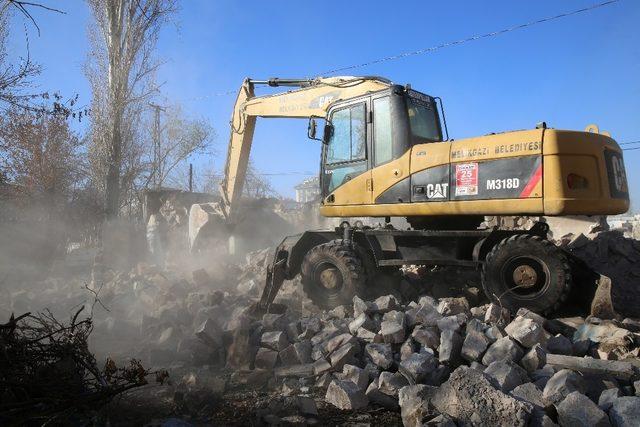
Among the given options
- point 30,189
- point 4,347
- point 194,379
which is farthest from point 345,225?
point 30,189

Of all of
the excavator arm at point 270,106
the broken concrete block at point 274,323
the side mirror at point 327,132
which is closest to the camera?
the broken concrete block at point 274,323

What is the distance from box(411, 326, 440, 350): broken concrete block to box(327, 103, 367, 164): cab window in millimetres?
2759

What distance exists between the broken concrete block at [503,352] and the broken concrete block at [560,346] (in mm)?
407

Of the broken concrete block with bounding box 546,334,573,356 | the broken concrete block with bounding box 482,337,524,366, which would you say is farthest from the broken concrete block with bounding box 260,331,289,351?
the broken concrete block with bounding box 546,334,573,356

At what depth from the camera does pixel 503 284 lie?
519 centimetres

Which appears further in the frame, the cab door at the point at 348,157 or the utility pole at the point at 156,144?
the utility pole at the point at 156,144

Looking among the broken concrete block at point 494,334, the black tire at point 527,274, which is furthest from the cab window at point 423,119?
the broken concrete block at point 494,334

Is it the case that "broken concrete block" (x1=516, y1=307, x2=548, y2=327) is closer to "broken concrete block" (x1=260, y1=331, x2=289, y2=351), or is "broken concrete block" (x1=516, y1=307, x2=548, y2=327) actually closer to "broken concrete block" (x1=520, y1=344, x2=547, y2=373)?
"broken concrete block" (x1=520, y1=344, x2=547, y2=373)

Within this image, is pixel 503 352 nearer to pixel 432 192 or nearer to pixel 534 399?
pixel 534 399

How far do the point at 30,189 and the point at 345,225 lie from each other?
12033mm

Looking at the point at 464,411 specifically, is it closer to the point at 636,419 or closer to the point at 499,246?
the point at 636,419

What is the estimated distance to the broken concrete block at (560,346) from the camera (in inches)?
159

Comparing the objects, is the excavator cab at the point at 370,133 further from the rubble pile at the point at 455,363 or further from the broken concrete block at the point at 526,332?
the broken concrete block at the point at 526,332

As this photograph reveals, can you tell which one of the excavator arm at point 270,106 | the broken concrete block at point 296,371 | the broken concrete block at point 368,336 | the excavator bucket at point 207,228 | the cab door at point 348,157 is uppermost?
the excavator arm at point 270,106
